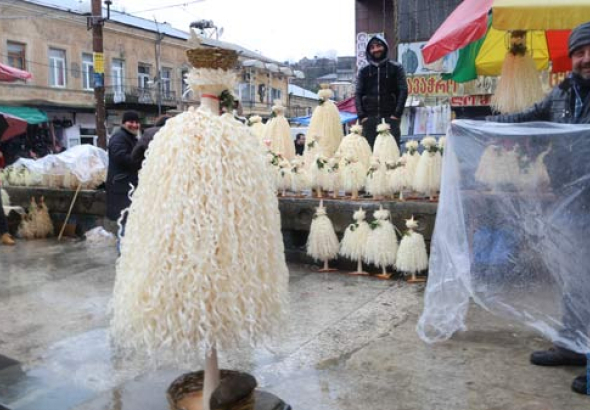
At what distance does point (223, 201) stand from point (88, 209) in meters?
6.87

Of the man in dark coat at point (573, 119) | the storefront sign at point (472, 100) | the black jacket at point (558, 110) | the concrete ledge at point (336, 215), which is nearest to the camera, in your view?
the man in dark coat at point (573, 119)

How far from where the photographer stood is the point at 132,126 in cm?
618

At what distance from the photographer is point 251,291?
8.20 ft

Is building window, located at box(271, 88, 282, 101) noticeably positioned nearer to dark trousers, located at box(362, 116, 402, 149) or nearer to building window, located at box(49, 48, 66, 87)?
building window, located at box(49, 48, 66, 87)

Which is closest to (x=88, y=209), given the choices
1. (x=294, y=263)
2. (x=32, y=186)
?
(x=32, y=186)

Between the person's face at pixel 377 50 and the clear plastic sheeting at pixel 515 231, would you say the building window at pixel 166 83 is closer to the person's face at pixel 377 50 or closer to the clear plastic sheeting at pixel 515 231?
the person's face at pixel 377 50

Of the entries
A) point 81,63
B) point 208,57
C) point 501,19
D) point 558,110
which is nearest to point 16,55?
point 81,63

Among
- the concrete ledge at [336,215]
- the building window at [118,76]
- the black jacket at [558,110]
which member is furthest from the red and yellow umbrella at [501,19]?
the building window at [118,76]

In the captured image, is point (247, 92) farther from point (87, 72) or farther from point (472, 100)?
point (472, 100)

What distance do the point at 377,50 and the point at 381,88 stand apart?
49 centimetres

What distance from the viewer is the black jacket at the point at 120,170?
20.0 ft

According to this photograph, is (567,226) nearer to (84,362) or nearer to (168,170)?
(168,170)

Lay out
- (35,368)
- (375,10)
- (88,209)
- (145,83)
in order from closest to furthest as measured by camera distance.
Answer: (35,368) → (88,209) → (375,10) → (145,83)

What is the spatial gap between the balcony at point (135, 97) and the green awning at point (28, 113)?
15.3 feet
